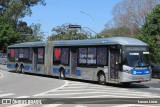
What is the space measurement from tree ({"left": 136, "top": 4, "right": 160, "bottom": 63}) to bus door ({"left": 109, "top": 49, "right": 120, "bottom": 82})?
14.4 metres

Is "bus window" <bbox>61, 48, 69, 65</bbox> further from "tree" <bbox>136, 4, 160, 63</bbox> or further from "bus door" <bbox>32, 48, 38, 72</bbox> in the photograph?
"tree" <bbox>136, 4, 160, 63</bbox>

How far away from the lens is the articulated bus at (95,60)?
77.3 ft

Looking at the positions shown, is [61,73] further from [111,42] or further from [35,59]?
[111,42]

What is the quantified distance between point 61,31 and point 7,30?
54.1 feet

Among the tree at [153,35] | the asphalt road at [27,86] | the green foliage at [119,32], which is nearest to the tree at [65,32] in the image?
the green foliage at [119,32]

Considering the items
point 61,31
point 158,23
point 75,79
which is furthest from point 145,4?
point 75,79

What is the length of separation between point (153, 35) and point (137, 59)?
1774 cm

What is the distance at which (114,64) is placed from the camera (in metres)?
24.1

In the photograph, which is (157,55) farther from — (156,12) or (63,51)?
(63,51)

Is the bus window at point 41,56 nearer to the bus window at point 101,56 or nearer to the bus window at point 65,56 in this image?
the bus window at point 65,56

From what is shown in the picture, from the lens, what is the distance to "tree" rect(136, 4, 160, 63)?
3907cm

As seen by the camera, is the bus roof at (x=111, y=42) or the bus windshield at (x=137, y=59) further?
the bus roof at (x=111, y=42)

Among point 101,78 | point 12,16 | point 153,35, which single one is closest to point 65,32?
point 12,16

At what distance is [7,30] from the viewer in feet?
270
